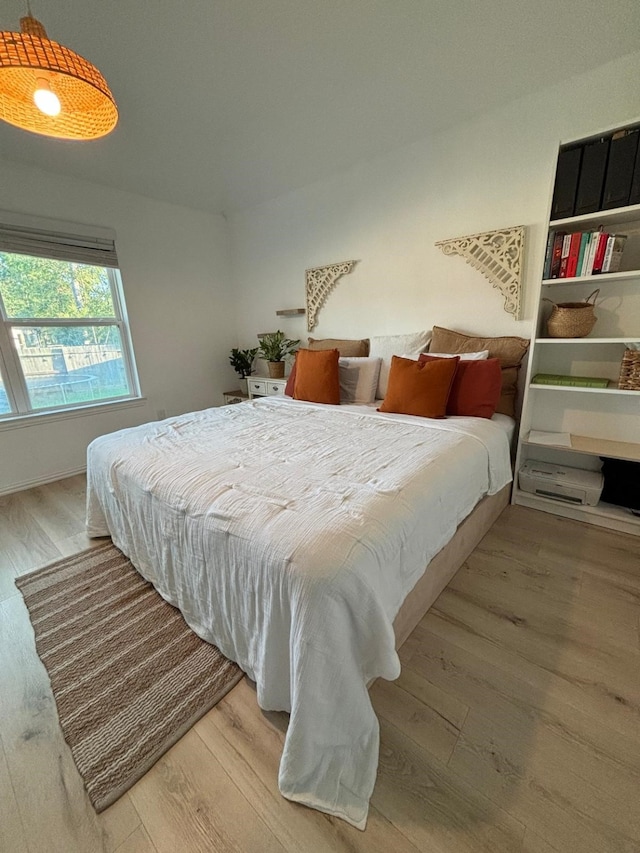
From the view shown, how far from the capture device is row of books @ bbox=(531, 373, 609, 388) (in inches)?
75.3

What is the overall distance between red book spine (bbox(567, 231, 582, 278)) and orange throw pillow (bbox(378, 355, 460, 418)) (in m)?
0.75

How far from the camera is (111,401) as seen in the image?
3.25m

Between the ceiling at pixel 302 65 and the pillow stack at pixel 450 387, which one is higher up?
the ceiling at pixel 302 65

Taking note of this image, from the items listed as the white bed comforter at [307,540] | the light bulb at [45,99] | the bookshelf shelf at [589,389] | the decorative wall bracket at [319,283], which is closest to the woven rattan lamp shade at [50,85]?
the light bulb at [45,99]

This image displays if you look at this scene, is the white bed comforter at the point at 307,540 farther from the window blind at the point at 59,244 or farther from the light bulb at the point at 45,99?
the window blind at the point at 59,244

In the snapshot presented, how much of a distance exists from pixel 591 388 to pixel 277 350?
259 cm

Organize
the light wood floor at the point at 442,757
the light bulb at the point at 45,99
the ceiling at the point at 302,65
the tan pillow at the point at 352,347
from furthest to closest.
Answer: the tan pillow at the point at 352,347, the ceiling at the point at 302,65, the light bulb at the point at 45,99, the light wood floor at the point at 442,757

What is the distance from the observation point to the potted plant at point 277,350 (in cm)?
349

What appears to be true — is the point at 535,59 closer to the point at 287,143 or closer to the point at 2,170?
the point at 287,143

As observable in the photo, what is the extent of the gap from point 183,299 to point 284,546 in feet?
11.5

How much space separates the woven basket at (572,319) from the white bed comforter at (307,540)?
28.6 inches

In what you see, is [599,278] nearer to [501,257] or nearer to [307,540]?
[501,257]

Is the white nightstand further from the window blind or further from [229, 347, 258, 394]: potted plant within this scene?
the window blind

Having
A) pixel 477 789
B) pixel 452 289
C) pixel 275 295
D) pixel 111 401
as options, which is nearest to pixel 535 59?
pixel 452 289
